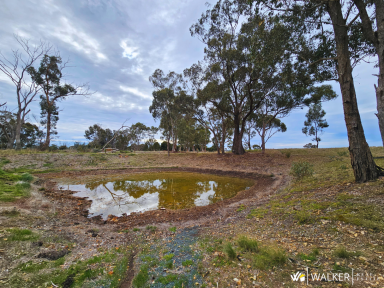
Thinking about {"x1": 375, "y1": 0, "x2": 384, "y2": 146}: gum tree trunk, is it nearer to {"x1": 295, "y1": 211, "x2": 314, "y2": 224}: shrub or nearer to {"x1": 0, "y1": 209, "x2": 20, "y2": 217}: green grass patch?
{"x1": 295, "y1": 211, "x2": 314, "y2": 224}: shrub

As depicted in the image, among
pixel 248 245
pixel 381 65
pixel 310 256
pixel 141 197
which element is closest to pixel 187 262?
pixel 248 245

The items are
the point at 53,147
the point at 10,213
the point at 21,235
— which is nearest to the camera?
the point at 21,235

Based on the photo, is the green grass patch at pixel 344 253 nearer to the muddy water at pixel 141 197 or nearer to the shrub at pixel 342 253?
the shrub at pixel 342 253

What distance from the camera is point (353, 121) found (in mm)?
5988

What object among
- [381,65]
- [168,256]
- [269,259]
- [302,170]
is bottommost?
[168,256]

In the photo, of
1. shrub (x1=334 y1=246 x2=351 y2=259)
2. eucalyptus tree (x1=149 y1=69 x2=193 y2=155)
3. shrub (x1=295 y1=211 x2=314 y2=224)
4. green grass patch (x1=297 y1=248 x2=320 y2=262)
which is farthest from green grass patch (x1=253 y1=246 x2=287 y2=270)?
eucalyptus tree (x1=149 y1=69 x2=193 y2=155)

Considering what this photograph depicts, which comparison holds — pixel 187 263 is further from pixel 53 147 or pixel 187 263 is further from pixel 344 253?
pixel 53 147

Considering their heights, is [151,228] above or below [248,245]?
below

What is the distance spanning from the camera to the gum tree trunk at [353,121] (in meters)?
5.94

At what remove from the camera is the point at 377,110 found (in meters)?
4.35

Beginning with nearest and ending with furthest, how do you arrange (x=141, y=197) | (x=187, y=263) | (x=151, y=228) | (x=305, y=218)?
(x=187, y=263)
(x=305, y=218)
(x=151, y=228)
(x=141, y=197)

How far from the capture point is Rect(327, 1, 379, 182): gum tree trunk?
594 cm

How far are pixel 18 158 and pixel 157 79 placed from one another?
23.3 metres

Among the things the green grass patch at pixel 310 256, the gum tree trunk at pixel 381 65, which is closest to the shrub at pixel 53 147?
the green grass patch at pixel 310 256
